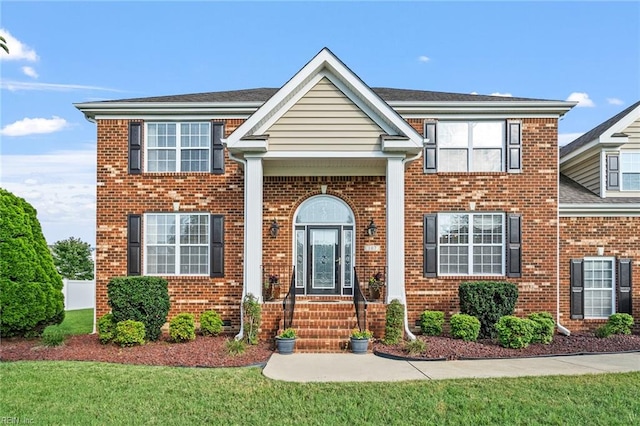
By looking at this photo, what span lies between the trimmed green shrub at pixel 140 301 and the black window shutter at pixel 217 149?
3.33 meters

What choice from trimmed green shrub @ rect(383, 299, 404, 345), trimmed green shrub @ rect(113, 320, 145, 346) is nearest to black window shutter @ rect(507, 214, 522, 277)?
trimmed green shrub @ rect(383, 299, 404, 345)

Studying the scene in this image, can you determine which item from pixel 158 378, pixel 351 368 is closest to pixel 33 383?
pixel 158 378

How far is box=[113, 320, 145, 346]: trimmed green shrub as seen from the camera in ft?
36.3

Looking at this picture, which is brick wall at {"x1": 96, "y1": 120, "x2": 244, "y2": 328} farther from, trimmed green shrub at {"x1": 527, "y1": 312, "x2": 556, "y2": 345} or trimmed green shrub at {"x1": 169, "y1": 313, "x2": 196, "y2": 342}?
trimmed green shrub at {"x1": 527, "y1": 312, "x2": 556, "y2": 345}

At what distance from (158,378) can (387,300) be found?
5.19 meters

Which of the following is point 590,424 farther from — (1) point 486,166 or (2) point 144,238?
(2) point 144,238

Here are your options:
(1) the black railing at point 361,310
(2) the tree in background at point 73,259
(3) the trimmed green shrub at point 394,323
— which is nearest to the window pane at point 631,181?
(3) the trimmed green shrub at point 394,323

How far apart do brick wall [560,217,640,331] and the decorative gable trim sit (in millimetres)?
5307

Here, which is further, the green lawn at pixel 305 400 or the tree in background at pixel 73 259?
the tree in background at pixel 73 259

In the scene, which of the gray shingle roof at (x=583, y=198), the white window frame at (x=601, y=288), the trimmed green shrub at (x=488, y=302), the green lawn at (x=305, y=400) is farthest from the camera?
the gray shingle roof at (x=583, y=198)

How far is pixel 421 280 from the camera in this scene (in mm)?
13508

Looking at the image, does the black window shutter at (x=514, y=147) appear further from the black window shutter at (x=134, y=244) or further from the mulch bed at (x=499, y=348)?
the black window shutter at (x=134, y=244)

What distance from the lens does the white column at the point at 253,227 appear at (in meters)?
11.6

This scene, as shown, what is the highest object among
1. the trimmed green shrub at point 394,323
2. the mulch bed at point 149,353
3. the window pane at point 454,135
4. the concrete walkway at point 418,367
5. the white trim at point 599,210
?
the window pane at point 454,135
